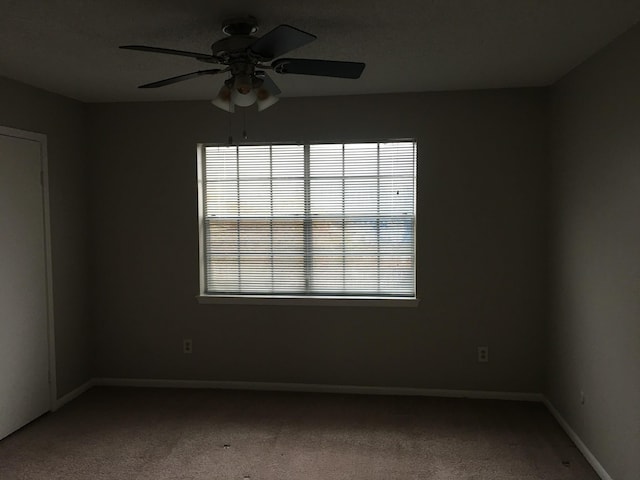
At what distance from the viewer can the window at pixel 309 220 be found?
430 cm

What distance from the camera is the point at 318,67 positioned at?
2.43m

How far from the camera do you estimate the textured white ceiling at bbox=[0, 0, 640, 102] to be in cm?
234

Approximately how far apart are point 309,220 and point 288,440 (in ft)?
5.72
